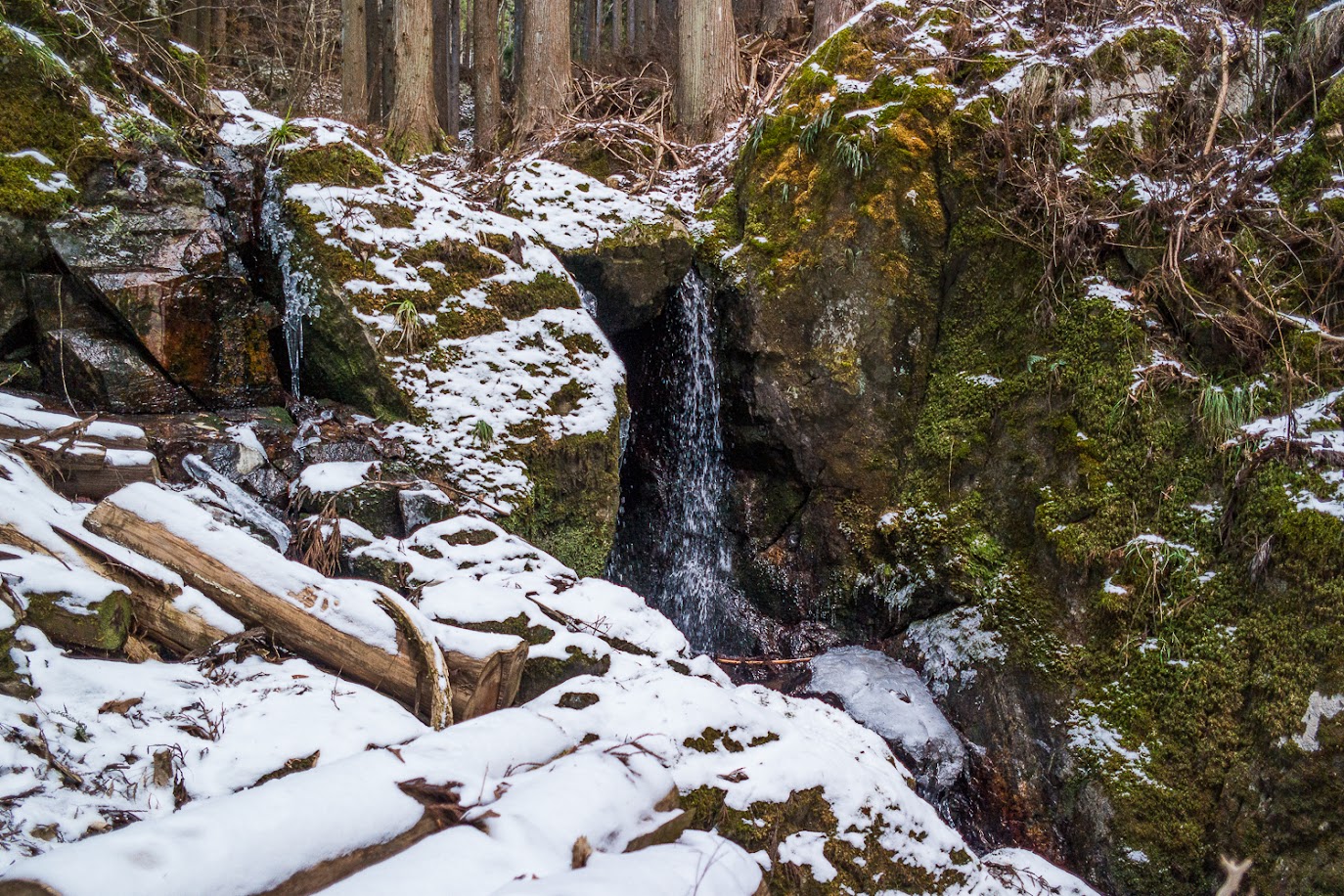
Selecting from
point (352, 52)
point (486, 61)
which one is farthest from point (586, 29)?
point (352, 52)

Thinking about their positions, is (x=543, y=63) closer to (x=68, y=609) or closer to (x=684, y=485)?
(x=684, y=485)

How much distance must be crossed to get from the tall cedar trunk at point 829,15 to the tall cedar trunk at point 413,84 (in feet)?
16.6

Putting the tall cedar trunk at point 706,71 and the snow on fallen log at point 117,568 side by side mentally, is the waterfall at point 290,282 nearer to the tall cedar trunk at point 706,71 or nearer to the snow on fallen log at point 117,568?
the snow on fallen log at point 117,568

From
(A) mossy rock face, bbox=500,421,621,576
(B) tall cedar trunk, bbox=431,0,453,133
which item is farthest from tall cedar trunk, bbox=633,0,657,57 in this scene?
(A) mossy rock face, bbox=500,421,621,576

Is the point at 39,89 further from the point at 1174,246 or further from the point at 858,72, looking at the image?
the point at 1174,246

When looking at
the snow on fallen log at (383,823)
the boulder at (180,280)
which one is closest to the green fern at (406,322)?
the boulder at (180,280)

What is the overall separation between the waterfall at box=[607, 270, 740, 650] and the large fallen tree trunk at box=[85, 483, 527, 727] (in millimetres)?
3773

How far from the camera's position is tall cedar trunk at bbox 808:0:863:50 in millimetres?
9734

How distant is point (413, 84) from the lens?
9.94 meters

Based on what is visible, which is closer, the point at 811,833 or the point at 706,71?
the point at 811,833

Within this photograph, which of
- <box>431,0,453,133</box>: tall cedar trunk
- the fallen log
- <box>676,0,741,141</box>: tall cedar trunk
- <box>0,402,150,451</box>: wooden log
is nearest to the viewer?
the fallen log

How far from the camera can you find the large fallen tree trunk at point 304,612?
3.18m

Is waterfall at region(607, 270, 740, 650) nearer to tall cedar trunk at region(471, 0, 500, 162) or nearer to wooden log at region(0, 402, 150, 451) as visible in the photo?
wooden log at region(0, 402, 150, 451)

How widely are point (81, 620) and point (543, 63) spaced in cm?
889
